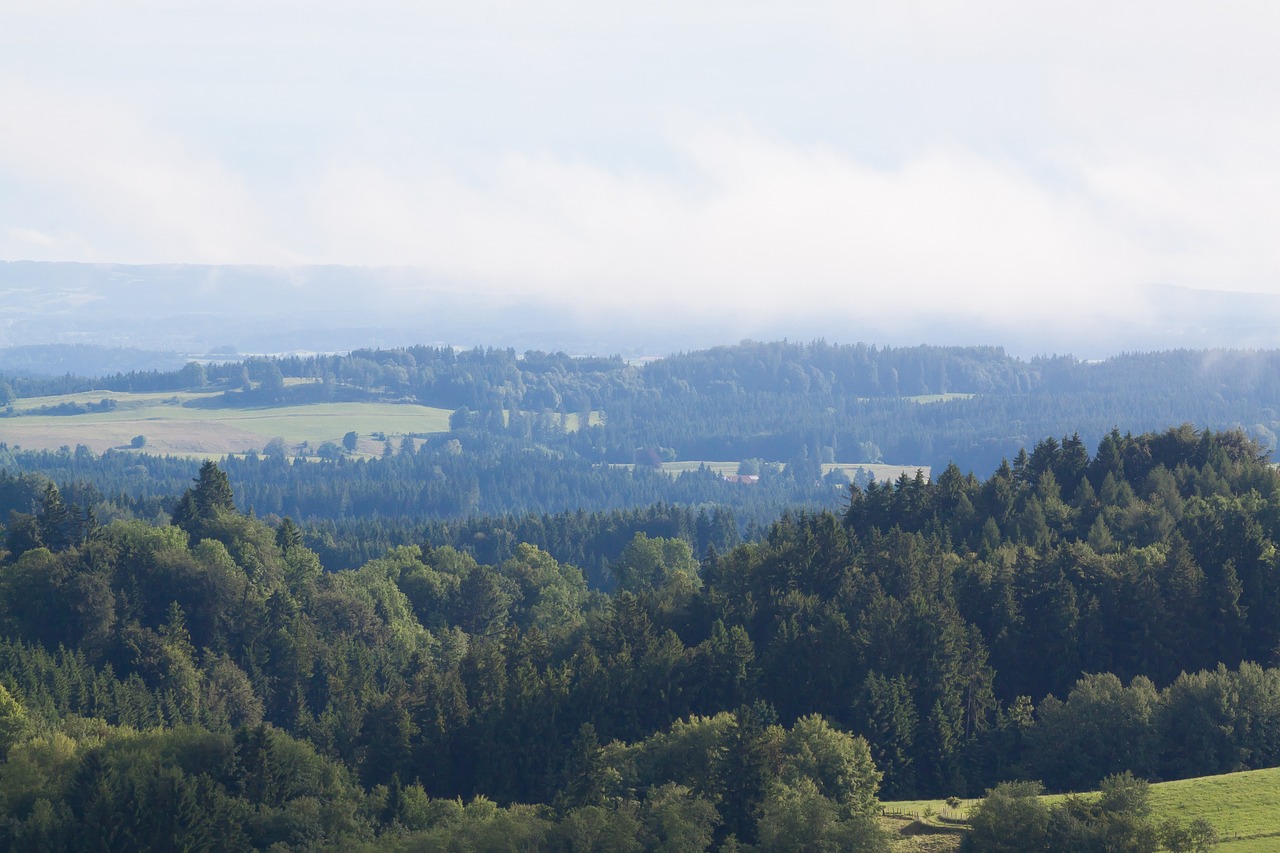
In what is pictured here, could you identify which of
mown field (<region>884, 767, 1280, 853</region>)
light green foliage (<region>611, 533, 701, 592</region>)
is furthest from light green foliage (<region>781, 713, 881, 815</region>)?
light green foliage (<region>611, 533, 701, 592</region>)

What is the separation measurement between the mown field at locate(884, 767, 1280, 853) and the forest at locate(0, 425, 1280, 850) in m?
2.67

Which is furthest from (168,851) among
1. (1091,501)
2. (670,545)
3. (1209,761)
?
(670,545)

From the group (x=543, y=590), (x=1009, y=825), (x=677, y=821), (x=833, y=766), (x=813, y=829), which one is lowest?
(x=543, y=590)

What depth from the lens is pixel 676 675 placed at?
118 m

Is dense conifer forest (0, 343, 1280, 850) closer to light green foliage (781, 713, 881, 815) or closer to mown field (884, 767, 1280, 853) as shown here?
light green foliage (781, 713, 881, 815)

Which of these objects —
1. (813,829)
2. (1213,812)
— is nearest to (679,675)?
(813,829)

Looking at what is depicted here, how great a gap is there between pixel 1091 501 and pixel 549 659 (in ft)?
160

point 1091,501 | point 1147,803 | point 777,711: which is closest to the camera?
point 1147,803

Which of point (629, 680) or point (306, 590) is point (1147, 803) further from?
point (306, 590)

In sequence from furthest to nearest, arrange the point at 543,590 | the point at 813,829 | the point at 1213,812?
the point at 543,590 < the point at 1213,812 < the point at 813,829

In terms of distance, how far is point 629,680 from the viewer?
117m

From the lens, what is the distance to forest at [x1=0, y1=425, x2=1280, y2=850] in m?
96.4

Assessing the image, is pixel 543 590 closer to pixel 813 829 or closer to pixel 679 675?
pixel 679 675

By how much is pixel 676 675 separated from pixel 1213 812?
4178 centimetres
